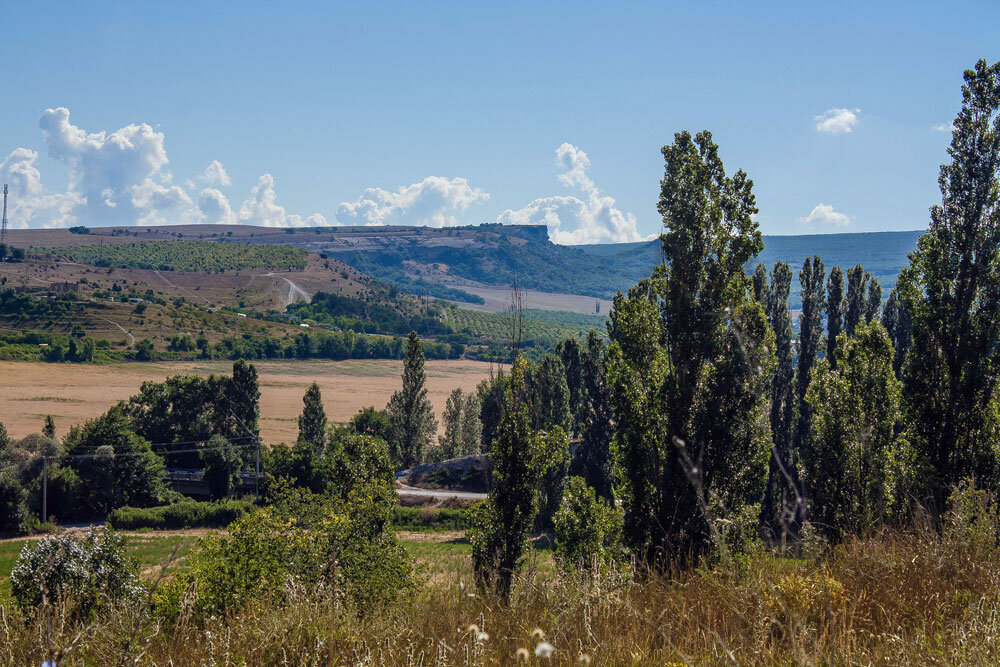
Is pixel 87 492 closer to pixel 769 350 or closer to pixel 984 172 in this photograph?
pixel 769 350

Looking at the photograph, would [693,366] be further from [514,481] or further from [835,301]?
[835,301]

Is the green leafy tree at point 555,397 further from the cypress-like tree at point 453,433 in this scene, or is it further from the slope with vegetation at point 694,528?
the slope with vegetation at point 694,528

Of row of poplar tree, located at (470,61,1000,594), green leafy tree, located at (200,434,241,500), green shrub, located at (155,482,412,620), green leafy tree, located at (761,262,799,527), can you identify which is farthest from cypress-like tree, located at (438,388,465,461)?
green shrub, located at (155,482,412,620)

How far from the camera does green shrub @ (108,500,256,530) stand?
4416 centimetres

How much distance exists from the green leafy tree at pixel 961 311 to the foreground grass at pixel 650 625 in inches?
410

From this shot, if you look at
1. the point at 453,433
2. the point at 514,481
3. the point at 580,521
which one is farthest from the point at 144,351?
the point at 580,521

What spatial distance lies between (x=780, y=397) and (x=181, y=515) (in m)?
37.6

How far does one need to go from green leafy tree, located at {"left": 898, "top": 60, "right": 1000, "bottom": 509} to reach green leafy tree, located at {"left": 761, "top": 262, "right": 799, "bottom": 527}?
34.8 feet

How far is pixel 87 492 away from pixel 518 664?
51879 millimetres

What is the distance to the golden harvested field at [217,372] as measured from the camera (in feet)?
242

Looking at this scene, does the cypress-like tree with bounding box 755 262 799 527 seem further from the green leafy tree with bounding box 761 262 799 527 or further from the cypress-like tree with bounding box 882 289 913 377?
the cypress-like tree with bounding box 882 289 913 377

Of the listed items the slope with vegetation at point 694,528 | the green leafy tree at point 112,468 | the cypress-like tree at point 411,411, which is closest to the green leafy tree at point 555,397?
the cypress-like tree at point 411,411

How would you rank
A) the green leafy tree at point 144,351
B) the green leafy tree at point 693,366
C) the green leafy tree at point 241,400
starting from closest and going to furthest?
the green leafy tree at point 693,366 → the green leafy tree at point 241,400 → the green leafy tree at point 144,351

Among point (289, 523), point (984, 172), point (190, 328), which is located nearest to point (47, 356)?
point (190, 328)
